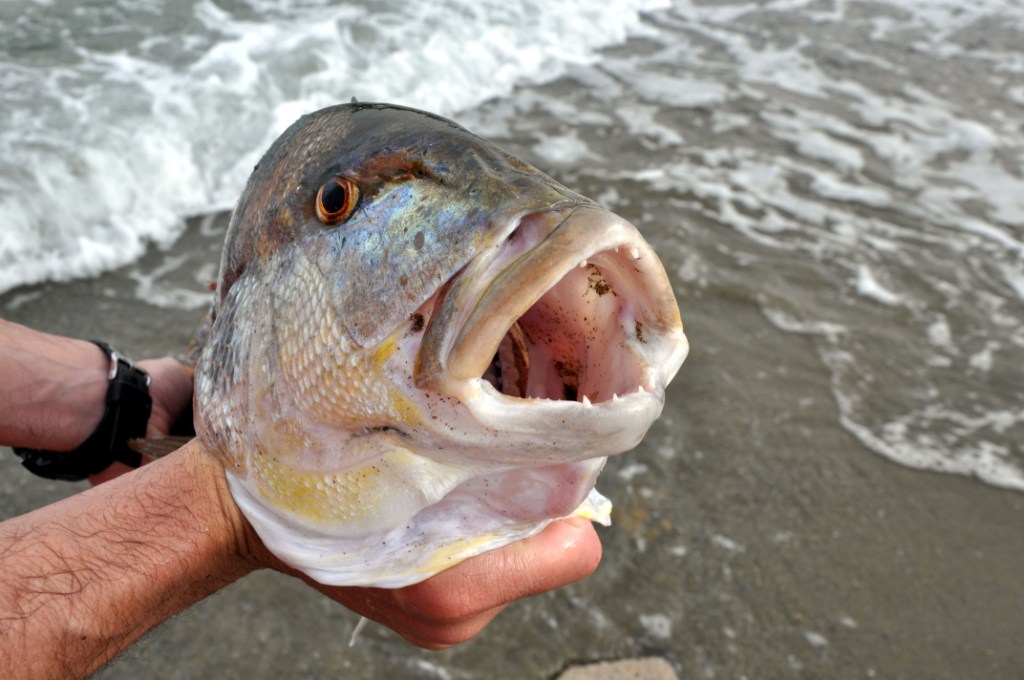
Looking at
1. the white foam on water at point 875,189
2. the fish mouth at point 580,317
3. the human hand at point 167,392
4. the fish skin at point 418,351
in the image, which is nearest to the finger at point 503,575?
the fish skin at point 418,351

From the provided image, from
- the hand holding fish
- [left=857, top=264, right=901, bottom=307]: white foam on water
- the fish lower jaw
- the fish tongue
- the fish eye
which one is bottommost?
[left=857, top=264, right=901, bottom=307]: white foam on water

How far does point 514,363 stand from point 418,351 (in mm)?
315

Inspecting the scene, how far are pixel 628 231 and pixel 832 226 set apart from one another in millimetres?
4719

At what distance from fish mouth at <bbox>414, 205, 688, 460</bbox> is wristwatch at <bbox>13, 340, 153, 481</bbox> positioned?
5.69 feet

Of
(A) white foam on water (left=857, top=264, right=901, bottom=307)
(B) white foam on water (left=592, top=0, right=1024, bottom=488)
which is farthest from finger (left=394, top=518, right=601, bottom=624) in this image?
(A) white foam on water (left=857, top=264, right=901, bottom=307)

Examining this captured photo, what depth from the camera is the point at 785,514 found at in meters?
3.24

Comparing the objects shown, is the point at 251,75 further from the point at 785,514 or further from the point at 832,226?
the point at 785,514

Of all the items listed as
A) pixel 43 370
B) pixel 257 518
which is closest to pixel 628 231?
pixel 257 518

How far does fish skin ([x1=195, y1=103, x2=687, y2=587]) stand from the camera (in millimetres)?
1092

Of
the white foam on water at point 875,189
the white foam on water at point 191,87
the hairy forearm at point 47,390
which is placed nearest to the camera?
the hairy forearm at point 47,390

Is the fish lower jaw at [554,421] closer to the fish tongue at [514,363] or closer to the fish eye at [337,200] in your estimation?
the fish tongue at [514,363]

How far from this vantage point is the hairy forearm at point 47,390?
232 centimetres

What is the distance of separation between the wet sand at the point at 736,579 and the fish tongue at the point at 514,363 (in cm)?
156

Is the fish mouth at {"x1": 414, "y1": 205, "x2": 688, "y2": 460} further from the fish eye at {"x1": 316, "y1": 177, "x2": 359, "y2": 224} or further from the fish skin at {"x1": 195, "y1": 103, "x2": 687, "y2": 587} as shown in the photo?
the fish eye at {"x1": 316, "y1": 177, "x2": 359, "y2": 224}
